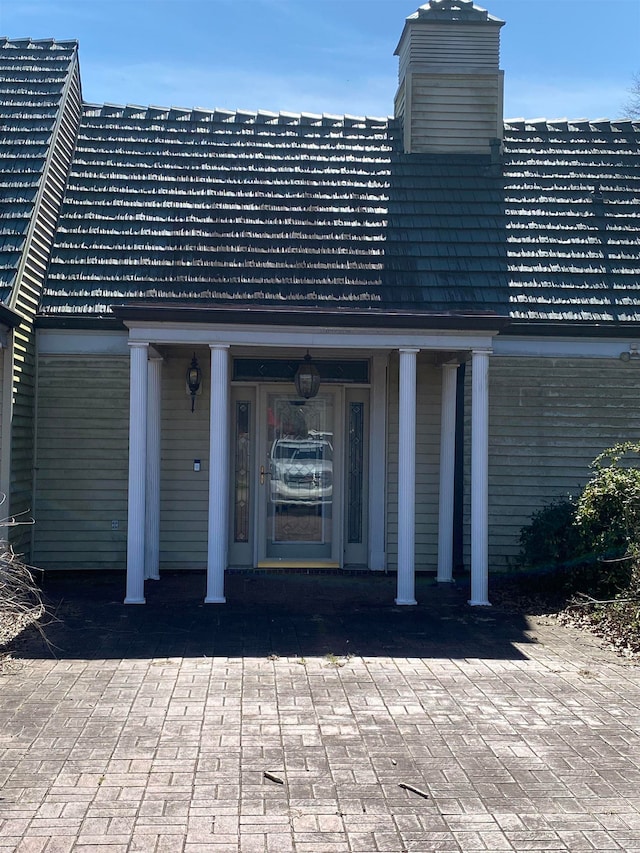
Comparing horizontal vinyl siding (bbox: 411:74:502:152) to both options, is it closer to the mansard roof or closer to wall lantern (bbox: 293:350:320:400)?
the mansard roof

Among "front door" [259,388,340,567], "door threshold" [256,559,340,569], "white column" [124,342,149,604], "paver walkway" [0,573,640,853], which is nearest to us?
"paver walkway" [0,573,640,853]

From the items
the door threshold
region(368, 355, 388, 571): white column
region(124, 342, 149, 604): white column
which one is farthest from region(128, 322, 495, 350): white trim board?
the door threshold

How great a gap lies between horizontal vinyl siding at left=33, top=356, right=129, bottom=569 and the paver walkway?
1.92 m

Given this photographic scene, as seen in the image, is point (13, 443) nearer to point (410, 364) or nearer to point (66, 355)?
point (66, 355)

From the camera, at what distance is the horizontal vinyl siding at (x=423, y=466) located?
33.8ft

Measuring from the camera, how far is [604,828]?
385 centimetres

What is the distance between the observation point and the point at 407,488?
8477 millimetres

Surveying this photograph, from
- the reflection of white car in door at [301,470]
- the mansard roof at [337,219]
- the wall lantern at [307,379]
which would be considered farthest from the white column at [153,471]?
the wall lantern at [307,379]

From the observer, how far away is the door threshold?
33.7 ft

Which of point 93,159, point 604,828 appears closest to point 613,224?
point 93,159

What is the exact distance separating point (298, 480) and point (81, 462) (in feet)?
8.71

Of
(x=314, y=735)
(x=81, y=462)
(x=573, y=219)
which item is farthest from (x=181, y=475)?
(x=573, y=219)

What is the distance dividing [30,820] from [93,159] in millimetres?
9310

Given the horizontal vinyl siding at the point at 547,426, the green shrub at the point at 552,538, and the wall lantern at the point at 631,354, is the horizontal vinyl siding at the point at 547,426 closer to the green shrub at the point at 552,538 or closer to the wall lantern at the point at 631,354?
the wall lantern at the point at 631,354
